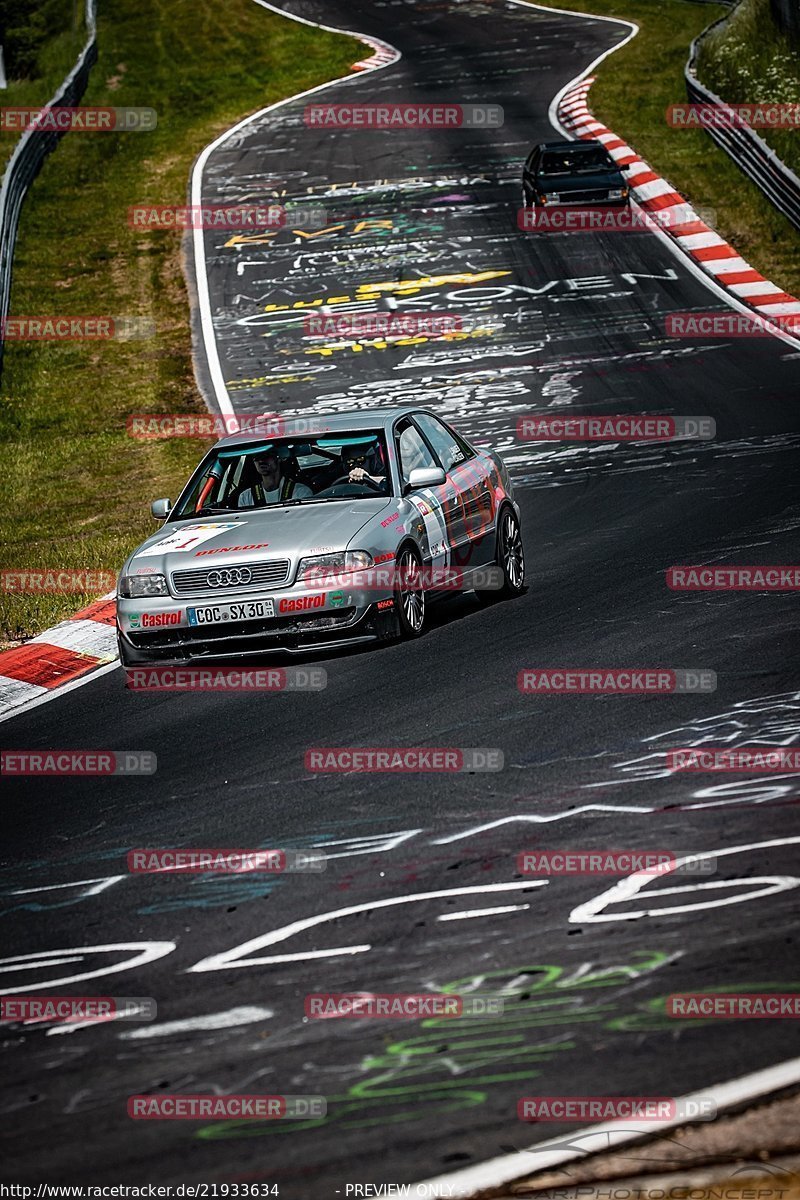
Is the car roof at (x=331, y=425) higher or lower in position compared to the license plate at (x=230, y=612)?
higher

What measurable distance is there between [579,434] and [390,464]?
6668 mm

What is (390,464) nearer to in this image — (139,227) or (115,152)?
(139,227)

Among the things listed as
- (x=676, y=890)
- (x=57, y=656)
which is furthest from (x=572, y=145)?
(x=676, y=890)

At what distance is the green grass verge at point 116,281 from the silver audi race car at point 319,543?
6.89 feet

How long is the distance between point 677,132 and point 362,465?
23.6 meters

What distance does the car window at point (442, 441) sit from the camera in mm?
11391

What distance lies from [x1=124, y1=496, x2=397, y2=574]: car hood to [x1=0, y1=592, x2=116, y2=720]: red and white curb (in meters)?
0.93

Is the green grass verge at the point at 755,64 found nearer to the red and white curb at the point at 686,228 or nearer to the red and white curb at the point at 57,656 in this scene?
the red and white curb at the point at 686,228

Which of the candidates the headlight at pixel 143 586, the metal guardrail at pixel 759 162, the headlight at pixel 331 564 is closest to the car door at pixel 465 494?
the headlight at pixel 331 564

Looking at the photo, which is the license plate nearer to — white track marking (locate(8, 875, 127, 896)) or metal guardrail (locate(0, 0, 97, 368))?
white track marking (locate(8, 875, 127, 896))

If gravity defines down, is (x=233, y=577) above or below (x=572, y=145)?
above

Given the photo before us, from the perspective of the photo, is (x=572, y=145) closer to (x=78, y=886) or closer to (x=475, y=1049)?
(x=78, y=886)

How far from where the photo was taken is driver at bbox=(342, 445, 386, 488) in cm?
1062

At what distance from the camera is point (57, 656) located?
1094cm
